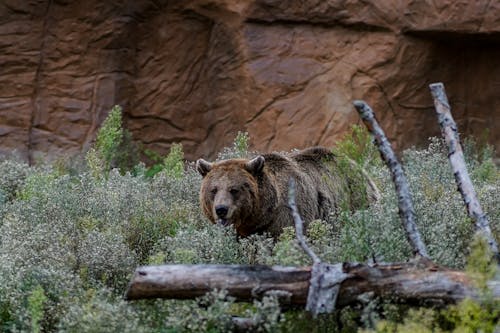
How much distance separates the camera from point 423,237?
751 centimetres

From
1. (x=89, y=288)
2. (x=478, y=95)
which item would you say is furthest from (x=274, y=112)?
(x=89, y=288)

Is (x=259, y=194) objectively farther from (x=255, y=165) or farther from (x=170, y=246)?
(x=170, y=246)

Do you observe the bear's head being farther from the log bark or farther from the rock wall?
the rock wall

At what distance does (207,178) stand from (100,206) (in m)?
1.21

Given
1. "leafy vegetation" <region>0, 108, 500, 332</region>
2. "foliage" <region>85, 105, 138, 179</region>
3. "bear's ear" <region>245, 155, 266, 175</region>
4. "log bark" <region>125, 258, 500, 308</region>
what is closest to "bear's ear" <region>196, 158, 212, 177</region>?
"bear's ear" <region>245, 155, 266, 175</region>

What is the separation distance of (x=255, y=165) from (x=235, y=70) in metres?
5.47

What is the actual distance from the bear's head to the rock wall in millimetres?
4903

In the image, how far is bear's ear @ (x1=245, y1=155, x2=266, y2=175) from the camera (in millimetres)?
8477

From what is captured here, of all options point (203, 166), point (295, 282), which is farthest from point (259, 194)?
point (295, 282)

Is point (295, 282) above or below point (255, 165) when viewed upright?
below

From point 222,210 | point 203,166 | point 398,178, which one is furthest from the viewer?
point 203,166

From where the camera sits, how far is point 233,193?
331 inches

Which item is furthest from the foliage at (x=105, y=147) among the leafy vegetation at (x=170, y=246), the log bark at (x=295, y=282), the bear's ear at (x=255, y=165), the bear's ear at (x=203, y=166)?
the log bark at (x=295, y=282)

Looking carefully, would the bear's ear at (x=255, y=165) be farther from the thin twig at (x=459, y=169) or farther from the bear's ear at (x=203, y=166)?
the thin twig at (x=459, y=169)
